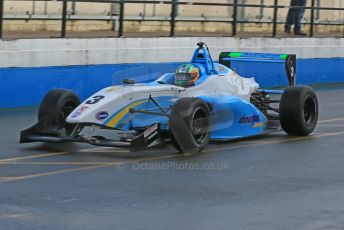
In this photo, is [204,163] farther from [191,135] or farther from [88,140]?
[88,140]

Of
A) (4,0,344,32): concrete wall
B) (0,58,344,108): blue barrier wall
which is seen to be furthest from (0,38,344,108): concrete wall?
(4,0,344,32): concrete wall

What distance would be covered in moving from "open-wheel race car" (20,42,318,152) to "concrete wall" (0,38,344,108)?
63 cm

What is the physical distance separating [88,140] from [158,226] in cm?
363

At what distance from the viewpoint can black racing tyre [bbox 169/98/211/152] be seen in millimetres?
10461

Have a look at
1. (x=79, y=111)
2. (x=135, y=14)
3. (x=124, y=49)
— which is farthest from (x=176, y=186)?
(x=135, y=14)

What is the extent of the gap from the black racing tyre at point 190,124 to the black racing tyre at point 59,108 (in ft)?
4.86

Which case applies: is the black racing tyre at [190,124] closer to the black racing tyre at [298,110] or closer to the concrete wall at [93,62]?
the concrete wall at [93,62]

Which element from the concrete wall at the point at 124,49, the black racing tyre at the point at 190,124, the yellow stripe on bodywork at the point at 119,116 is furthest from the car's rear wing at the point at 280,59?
the concrete wall at the point at 124,49

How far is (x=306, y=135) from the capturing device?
12688mm

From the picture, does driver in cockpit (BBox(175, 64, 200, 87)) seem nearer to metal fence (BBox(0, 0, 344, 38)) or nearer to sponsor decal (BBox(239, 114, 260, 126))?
sponsor decal (BBox(239, 114, 260, 126))

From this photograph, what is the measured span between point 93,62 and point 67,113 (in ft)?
17.5

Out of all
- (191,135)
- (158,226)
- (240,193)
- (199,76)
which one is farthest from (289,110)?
(158,226)

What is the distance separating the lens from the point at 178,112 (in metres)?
10.5

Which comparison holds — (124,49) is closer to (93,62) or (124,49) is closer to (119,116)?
(93,62)
